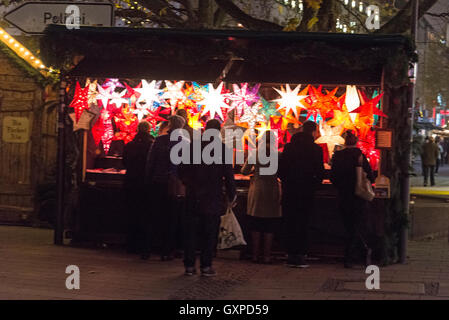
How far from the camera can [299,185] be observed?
420 inches

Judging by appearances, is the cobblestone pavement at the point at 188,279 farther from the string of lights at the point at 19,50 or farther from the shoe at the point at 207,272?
the string of lights at the point at 19,50

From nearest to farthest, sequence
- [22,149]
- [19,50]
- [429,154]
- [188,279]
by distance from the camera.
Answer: [188,279] → [19,50] → [22,149] → [429,154]

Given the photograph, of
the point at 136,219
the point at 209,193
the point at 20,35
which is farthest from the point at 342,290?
the point at 20,35

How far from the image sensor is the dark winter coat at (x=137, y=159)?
11.3 metres

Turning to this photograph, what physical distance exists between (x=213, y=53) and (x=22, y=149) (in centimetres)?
510

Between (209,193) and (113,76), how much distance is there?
2925 mm

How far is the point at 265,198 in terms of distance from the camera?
10836 mm

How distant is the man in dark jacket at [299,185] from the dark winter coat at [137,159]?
1944 millimetres

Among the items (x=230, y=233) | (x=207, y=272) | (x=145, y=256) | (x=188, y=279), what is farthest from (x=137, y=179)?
(x=188, y=279)

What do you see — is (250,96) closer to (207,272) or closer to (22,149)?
(207,272)

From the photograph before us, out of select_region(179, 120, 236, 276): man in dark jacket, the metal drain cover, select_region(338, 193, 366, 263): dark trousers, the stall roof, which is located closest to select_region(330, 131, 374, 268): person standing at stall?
select_region(338, 193, 366, 263): dark trousers

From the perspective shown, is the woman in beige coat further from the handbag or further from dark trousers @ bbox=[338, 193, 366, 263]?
the handbag

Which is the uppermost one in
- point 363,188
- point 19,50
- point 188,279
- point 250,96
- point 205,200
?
point 19,50

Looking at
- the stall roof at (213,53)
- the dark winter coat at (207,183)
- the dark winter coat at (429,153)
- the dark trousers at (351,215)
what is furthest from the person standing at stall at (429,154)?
the dark winter coat at (207,183)
